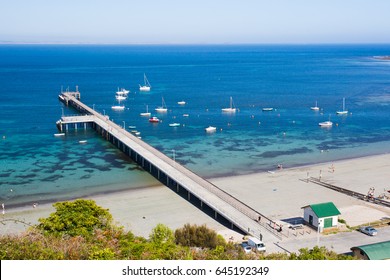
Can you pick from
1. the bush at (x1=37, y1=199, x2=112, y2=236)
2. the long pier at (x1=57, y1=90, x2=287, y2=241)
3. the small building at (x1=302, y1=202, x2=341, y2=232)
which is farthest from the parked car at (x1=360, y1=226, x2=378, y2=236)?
the bush at (x1=37, y1=199, x2=112, y2=236)

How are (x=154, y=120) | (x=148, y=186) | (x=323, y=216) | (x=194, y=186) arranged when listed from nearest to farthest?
(x=323, y=216)
(x=194, y=186)
(x=148, y=186)
(x=154, y=120)

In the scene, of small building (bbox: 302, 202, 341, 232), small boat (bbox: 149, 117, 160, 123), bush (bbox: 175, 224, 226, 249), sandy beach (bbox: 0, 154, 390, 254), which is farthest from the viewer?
small boat (bbox: 149, 117, 160, 123)

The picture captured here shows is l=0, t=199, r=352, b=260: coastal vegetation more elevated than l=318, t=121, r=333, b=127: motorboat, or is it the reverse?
l=0, t=199, r=352, b=260: coastal vegetation

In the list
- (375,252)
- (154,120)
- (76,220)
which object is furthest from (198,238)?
(154,120)

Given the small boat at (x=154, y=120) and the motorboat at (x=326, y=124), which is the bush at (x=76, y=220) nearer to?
the small boat at (x=154, y=120)

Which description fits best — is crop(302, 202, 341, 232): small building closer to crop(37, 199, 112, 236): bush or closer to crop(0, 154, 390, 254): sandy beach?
crop(0, 154, 390, 254): sandy beach

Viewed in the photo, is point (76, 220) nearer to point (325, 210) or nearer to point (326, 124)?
point (325, 210)

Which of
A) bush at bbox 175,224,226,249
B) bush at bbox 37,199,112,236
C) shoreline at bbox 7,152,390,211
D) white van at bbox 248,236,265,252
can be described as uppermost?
bush at bbox 37,199,112,236
